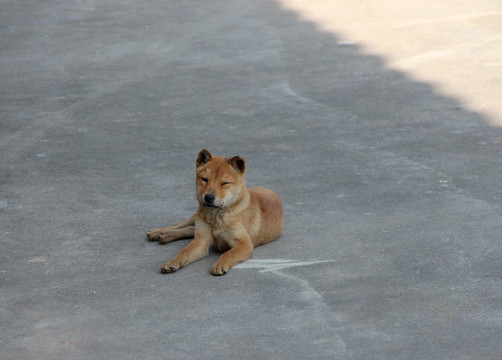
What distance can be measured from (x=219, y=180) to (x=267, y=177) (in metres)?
2.06

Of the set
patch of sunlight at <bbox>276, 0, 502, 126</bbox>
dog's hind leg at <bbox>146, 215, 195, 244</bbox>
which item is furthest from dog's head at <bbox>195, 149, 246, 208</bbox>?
patch of sunlight at <bbox>276, 0, 502, 126</bbox>

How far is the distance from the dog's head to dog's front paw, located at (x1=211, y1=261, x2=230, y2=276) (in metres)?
0.46

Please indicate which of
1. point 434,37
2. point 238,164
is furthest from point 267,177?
point 434,37

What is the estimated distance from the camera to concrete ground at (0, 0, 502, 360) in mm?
4926

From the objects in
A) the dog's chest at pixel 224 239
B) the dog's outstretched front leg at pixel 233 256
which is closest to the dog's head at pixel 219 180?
the dog's chest at pixel 224 239

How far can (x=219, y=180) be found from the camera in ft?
19.4

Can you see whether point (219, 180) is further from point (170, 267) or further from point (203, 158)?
point (170, 267)

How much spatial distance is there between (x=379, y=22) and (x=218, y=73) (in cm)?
397

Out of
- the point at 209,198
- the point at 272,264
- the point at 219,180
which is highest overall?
the point at 219,180

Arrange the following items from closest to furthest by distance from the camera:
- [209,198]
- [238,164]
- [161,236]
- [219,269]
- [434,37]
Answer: [219,269] < [209,198] < [238,164] < [161,236] < [434,37]

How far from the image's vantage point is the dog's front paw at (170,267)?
18.7 ft

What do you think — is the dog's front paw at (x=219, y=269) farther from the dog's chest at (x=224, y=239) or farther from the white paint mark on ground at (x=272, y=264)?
the dog's chest at (x=224, y=239)

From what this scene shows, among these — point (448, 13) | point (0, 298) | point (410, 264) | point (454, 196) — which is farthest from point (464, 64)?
point (0, 298)

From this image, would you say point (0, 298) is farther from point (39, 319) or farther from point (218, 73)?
point (218, 73)
